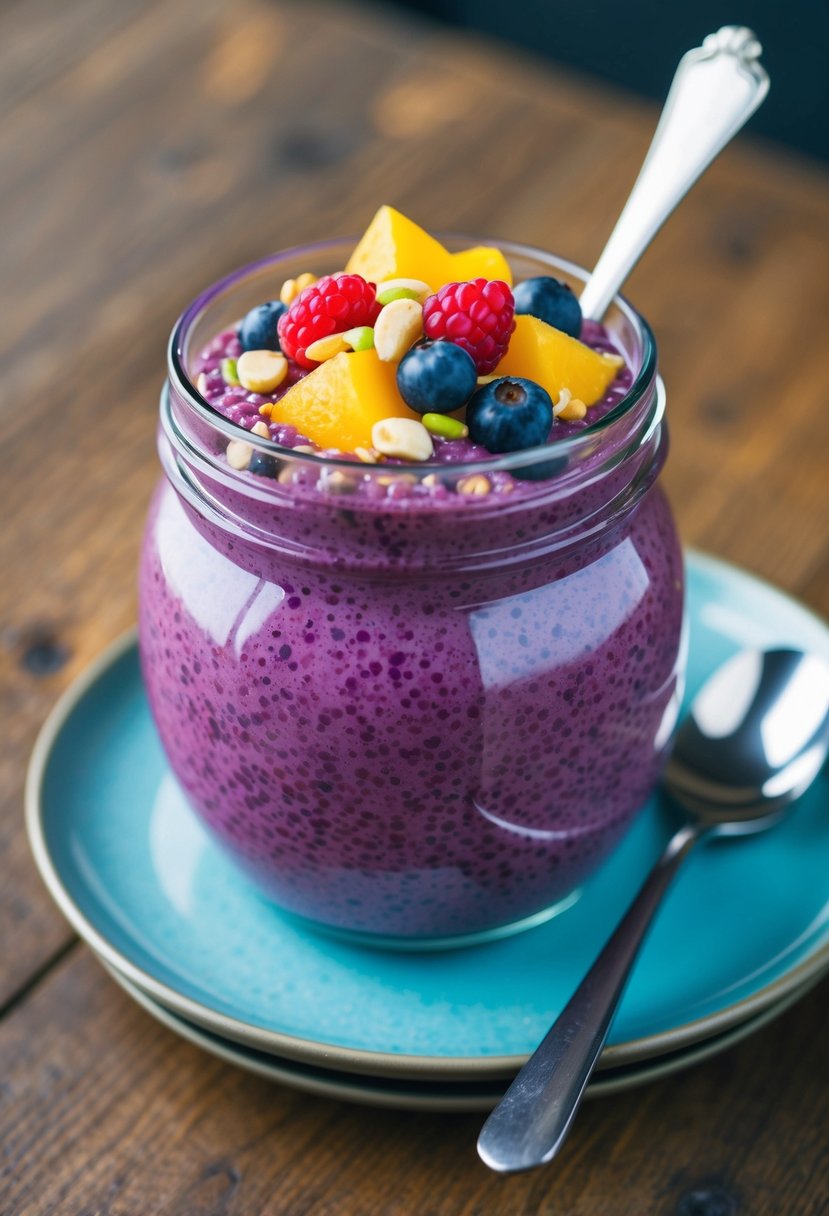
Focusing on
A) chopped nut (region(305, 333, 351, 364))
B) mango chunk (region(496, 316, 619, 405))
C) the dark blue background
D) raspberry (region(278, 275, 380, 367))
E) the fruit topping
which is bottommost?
the dark blue background

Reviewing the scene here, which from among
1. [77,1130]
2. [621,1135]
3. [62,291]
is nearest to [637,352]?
[621,1135]

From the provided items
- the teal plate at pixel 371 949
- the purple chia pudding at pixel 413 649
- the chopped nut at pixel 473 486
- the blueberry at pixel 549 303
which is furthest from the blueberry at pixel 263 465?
the teal plate at pixel 371 949

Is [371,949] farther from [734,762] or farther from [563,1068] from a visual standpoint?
[734,762]

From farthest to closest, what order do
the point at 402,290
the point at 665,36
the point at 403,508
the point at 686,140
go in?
the point at 665,36, the point at 686,140, the point at 402,290, the point at 403,508

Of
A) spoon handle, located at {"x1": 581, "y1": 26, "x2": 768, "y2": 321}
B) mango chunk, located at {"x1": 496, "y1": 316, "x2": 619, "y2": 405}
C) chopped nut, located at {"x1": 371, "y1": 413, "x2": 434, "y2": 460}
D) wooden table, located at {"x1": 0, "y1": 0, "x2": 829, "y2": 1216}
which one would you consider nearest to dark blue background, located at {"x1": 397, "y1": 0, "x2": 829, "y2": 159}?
wooden table, located at {"x1": 0, "y1": 0, "x2": 829, "y2": 1216}

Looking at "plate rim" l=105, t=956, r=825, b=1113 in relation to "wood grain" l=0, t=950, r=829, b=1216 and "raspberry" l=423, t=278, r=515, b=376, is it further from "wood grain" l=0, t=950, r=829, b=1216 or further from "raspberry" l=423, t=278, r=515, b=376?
"raspberry" l=423, t=278, r=515, b=376

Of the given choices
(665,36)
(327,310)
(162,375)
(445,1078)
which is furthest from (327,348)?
(665,36)

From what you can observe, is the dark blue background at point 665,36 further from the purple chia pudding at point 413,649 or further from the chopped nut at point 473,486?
the chopped nut at point 473,486
